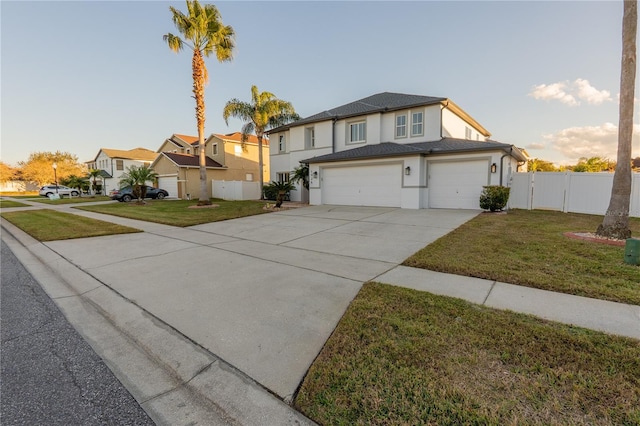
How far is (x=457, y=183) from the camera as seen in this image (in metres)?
14.1

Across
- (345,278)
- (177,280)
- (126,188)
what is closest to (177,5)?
(126,188)

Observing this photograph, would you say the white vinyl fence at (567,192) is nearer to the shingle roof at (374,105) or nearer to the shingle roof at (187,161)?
the shingle roof at (374,105)

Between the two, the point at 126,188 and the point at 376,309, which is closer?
the point at 376,309

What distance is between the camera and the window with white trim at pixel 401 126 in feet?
55.0

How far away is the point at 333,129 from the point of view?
752 inches

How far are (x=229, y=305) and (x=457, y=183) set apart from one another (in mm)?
13545

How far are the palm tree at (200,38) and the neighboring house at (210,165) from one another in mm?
10229

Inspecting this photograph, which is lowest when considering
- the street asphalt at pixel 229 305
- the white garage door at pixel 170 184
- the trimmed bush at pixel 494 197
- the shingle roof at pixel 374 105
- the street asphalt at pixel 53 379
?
the street asphalt at pixel 53 379

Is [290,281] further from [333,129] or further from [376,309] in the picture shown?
[333,129]

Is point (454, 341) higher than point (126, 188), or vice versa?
point (126, 188)

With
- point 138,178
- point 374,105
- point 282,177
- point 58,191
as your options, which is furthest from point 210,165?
point 58,191

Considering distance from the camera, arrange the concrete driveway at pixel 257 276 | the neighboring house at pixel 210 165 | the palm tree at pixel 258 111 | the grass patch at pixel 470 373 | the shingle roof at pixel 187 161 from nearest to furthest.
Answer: the grass patch at pixel 470 373
the concrete driveway at pixel 257 276
the palm tree at pixel 258 111
the shingle roof at pixel 187 161
the neighboring house at pixel 210 165

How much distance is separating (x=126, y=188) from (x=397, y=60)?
2524 centimetres

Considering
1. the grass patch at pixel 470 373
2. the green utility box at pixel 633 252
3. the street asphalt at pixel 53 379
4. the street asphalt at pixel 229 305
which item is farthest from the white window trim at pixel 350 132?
the street asphalt at pixel 53 379
